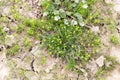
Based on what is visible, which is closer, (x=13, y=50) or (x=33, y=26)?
(x=13, y=50)

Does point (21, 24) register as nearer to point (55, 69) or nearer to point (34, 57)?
point (34, 57)

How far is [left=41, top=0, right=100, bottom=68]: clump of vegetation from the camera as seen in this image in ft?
12.1

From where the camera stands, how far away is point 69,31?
3766 millimetres

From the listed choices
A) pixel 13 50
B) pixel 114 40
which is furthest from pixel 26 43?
pixel 114 40

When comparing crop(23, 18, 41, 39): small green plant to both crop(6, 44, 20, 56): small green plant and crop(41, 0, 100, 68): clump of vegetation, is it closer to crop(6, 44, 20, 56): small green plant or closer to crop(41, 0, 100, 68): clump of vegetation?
crop(41, 0, 100, 68): clump of vegetation

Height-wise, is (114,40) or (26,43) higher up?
(114,40)

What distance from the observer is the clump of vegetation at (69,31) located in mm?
3691

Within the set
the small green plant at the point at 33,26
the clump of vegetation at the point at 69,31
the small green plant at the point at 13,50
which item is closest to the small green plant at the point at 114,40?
the clump of vegetation at the point at 69,31

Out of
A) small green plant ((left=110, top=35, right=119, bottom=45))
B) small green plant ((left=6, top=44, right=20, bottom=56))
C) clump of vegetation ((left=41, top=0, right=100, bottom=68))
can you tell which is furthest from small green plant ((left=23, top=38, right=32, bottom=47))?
small green plant ((left=110, top=35, right=119, bottom=45))

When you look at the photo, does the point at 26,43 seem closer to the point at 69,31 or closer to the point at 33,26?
the point at 33,26

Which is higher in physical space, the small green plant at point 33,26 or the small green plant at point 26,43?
the small green plant at point 33,26

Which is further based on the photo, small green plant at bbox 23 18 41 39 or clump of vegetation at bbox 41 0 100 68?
small green plant at bbox 23 18 41 39

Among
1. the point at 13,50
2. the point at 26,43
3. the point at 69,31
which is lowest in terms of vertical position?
the point at 13,50

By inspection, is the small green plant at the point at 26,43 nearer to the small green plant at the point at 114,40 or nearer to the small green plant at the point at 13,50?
the small green plant at the point at 13,50
